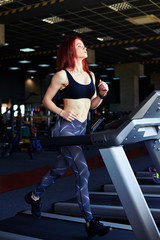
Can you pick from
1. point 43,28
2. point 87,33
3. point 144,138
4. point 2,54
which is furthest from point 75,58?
point 2,54

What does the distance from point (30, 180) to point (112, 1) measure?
15.7ft

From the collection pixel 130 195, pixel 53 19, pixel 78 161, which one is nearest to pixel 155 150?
pixel 130 195

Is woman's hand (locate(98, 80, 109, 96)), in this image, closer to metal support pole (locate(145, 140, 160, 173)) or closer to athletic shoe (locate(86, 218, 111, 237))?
metal support pole (locate(145, 140, 160, 173))

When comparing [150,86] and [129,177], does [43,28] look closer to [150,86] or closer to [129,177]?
[129,177]

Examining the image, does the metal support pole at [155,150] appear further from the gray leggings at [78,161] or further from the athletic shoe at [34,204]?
the athletic shoe at [34,204]

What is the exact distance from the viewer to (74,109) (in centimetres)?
218

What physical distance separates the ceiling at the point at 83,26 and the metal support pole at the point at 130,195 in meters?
6.31

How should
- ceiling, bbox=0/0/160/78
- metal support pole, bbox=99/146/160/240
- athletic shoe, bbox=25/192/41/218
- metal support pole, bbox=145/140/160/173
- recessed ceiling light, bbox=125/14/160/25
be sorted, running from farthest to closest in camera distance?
1. recessed ceiling light, bbox=125/14/160/25
2. ceiling, bbox=0/0/160/78
3. athletic shoe, bbox=25/192/41/218
4. metal support pole, bbox=145/140/160/173
5. metal support pole, bbox=99/146/160/240

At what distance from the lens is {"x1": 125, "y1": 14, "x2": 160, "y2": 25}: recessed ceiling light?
873 centimetres

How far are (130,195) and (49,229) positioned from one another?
1.05 metres

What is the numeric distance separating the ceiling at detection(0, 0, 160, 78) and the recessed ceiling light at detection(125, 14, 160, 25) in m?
0.16

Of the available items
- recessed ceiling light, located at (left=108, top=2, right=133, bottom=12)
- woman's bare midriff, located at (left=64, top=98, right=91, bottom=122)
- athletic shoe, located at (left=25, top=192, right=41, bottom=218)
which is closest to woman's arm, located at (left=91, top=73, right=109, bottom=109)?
woman's bare midriff, located at (left=64, top=98, right=91, bottom=122)

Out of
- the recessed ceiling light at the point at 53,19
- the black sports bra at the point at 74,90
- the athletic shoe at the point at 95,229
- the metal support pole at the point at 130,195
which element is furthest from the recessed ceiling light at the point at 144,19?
the metal support pole at the point at 130,195

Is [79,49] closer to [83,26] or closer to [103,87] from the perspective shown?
[103,87]
